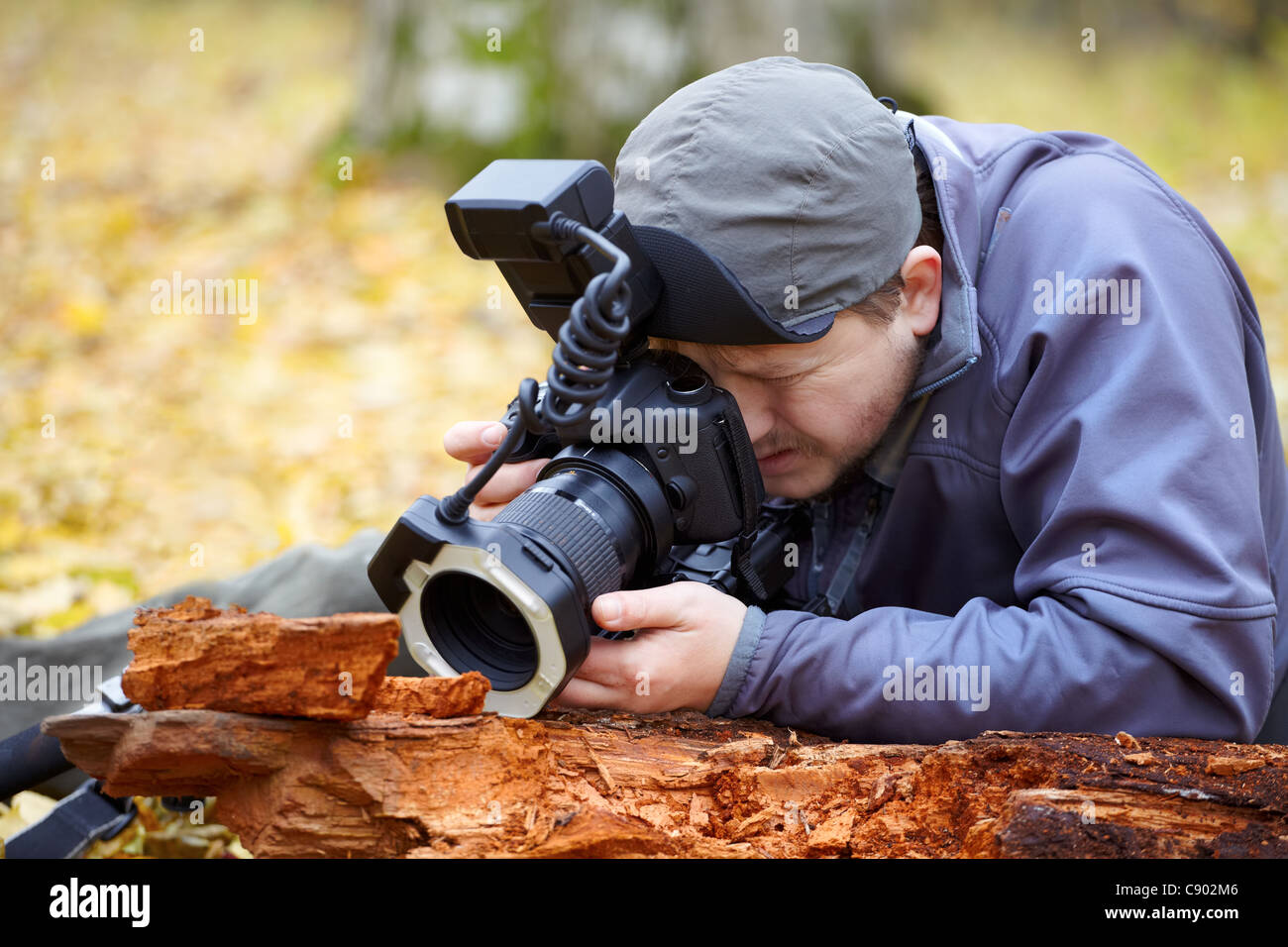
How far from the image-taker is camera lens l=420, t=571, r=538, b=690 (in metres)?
1.45

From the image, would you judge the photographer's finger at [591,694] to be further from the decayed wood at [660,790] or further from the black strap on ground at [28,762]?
the black strap on ground at [28,762]

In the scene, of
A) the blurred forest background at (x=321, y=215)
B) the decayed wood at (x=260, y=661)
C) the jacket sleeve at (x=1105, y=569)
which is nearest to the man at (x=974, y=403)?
the jacket sleeve at (x=1105, y=569)

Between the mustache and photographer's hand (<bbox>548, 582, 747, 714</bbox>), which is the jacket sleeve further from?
the mustache

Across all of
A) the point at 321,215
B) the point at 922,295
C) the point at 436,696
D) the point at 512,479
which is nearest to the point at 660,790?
the point at 436,696

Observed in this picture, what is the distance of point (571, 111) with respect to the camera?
5.05 m

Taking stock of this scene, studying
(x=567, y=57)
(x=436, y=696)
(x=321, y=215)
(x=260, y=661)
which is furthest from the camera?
(x=321, y=215)

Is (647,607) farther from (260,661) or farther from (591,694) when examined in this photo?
(260,661)

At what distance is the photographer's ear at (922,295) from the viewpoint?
5.57ft

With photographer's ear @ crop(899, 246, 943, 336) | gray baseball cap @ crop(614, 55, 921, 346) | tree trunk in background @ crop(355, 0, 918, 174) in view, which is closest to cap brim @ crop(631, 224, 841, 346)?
gray baseball cap @ crop(614, 55, 921, 346)

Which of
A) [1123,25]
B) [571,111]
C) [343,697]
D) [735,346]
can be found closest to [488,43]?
[571,111]

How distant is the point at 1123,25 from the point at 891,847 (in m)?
8.24

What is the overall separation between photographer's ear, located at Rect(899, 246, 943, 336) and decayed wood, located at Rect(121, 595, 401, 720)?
0.94 meters

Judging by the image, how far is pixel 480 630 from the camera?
4.91 feet

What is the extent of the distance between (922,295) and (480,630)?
0.84m
